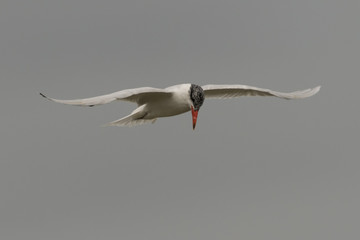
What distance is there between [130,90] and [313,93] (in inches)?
288

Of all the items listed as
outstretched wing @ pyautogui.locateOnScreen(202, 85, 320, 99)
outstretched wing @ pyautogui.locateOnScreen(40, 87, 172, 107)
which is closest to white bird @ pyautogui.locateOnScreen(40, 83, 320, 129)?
outstretched wing @ pyautogui.locateOnScreen(40, 87, 172, 107)

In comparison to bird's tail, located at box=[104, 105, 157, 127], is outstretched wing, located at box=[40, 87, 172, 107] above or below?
above

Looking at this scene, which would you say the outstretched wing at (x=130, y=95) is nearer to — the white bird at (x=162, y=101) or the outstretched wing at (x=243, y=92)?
the white bird at (x=162, y=101)

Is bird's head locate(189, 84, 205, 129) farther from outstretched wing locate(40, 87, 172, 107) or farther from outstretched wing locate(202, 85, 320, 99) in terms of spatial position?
outstretched wing locate(202, 85, 320, 99)

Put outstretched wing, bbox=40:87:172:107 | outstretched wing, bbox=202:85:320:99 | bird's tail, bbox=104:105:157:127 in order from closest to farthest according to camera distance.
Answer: outstretched wing, bbox=40:87:172:107 < bird's tail, bbox=104:105:157:127 < outstretched wing, bbox=202:85:320:99

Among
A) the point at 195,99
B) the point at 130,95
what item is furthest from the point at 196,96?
the point at 130,95

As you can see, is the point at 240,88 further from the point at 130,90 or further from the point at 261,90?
the point at 130,90

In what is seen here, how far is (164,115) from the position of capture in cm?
2503

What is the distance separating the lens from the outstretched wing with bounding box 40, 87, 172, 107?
20.4 m

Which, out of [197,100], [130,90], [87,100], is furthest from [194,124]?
[87,100]

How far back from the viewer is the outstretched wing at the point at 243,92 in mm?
26938

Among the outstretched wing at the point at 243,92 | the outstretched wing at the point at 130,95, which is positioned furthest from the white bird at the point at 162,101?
the outstretched wing at the point at 243,92

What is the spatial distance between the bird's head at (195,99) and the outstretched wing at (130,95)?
2.02 feet

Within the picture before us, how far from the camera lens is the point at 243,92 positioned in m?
27.9
